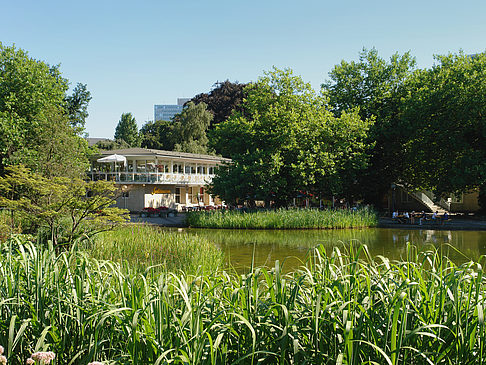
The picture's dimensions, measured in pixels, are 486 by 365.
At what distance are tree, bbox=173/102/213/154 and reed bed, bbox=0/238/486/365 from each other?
46.6 m

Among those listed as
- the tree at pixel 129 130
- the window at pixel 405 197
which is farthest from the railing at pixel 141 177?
the tree at pixel 129 130

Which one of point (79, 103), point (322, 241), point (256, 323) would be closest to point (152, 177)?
point (79, 103)

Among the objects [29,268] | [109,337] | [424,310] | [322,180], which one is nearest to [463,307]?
[424,310]

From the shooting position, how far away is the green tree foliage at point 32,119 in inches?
934

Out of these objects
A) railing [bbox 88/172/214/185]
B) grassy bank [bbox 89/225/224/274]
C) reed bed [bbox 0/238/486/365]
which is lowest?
grassy bank [bbox 89/225/224/274]

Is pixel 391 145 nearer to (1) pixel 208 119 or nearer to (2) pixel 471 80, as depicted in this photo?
(2) pixel 471 80

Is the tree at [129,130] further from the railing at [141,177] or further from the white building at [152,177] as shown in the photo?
the railing at [141,177]

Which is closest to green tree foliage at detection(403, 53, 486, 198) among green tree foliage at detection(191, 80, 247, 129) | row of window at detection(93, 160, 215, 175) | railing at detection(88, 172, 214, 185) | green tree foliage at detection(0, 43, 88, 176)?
row of window at detection(93, 160, 215, 175)

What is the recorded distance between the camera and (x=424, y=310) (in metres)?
3.47

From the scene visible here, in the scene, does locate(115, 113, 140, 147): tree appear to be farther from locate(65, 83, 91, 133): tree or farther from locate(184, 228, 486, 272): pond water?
locate(184, 228, 486, 272): pond water

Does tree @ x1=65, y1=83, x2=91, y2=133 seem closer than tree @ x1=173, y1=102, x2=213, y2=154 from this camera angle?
Yes

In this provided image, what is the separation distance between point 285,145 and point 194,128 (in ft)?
90.7

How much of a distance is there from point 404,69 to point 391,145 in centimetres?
574

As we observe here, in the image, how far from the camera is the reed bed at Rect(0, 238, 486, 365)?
311cm
